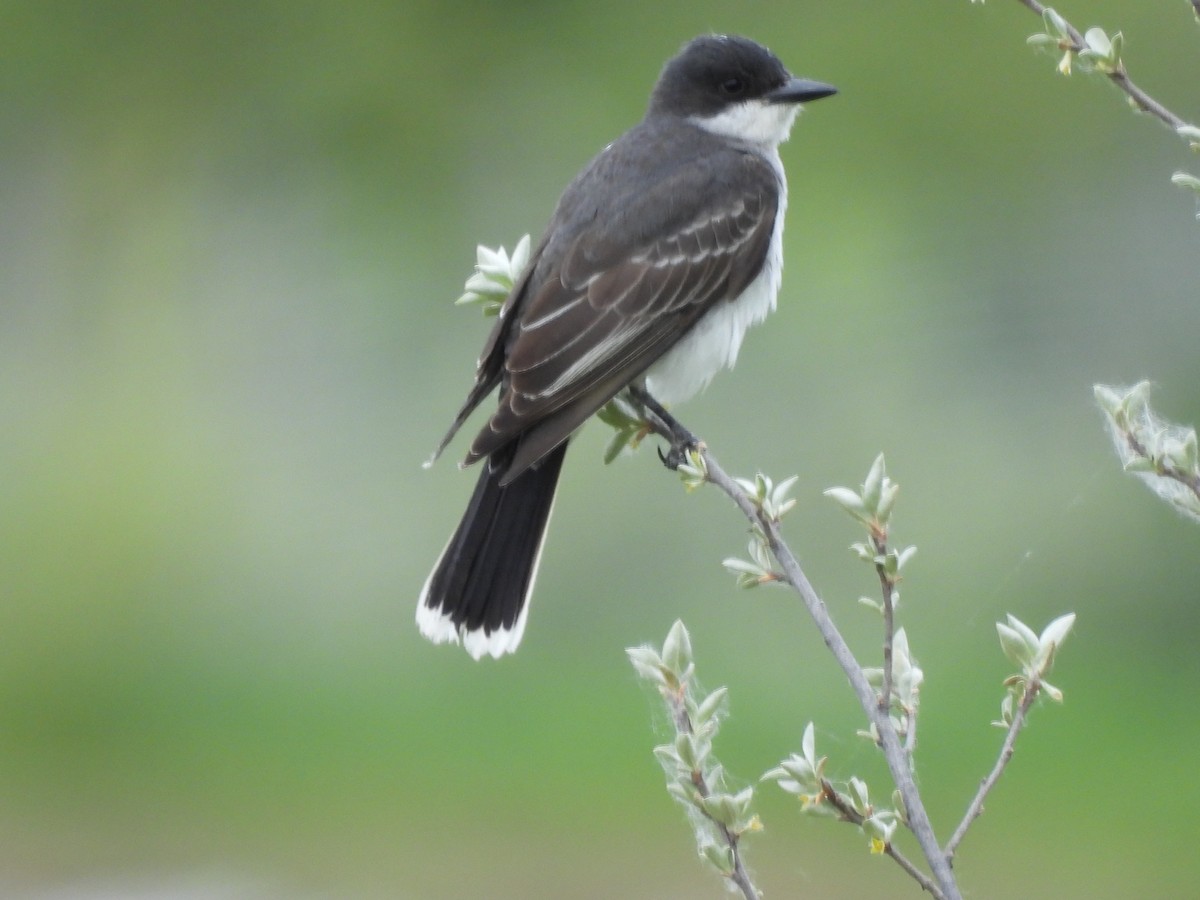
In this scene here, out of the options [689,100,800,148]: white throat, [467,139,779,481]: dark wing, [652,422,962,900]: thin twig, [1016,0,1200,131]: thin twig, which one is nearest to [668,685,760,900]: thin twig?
[652,422,962,900]: thin twig

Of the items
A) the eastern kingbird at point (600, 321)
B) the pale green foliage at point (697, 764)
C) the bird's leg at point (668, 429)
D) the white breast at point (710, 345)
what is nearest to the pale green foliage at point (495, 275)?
the eastern kingbird at point (600, 321)

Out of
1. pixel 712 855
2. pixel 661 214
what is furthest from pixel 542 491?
pixel 712 855

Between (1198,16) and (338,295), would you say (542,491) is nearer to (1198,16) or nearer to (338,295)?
(1198,16)

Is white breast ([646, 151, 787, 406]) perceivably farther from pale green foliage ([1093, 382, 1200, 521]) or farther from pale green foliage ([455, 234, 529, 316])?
pale green foliage ([1093, 382, 1200, 521])

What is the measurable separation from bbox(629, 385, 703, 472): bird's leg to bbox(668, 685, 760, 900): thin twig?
1306 mm

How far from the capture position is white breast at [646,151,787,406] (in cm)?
463

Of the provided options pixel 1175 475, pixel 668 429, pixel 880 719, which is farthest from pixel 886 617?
pixel 668 429

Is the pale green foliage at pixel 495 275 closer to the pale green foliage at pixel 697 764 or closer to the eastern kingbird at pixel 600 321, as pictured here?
the eastern kingbird at pixel 600 321

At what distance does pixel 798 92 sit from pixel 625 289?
3.07ft

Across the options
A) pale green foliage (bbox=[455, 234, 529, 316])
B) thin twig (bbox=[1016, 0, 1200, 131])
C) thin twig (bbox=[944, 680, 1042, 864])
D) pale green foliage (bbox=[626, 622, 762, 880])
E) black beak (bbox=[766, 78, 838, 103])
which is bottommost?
thin twig (bbox=[944, 680, 1042, 864])

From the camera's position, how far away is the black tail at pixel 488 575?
443 centimetres

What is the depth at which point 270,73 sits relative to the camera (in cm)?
1248

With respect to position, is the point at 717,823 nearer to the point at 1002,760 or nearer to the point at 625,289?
the point at 1002,760

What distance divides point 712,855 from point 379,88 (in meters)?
10.1
